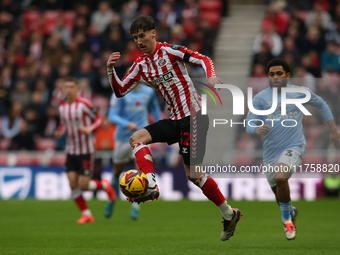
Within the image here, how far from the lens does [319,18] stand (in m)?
17.2

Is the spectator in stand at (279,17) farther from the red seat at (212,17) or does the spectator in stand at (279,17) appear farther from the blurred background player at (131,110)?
the blurred background player at (131,110)

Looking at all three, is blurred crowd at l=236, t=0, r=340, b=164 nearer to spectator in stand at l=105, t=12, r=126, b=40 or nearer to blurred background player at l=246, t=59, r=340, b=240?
spectator in stand at l=105, t=12, r=126, b=40

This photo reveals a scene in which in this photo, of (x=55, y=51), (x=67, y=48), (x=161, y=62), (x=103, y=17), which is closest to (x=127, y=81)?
(x=161, y=62)

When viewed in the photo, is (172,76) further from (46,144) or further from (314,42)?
(314,42)

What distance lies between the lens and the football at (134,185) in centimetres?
609

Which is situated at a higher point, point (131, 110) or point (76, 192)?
point (131, 110)

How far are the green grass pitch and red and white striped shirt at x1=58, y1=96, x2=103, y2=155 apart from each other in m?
1.31

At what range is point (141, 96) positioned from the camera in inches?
430

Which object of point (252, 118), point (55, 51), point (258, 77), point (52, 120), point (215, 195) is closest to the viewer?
point (215, 195)

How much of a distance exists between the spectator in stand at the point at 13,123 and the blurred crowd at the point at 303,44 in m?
6.49

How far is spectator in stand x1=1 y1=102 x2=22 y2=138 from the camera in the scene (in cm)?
1671

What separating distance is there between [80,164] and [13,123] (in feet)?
23.1

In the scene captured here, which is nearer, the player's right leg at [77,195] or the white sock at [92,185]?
the player's right leg at [77,195]

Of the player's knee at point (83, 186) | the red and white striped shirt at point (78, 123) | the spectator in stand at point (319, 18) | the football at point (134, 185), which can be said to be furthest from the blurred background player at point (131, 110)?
the spectator in stand at point (319, 18)
